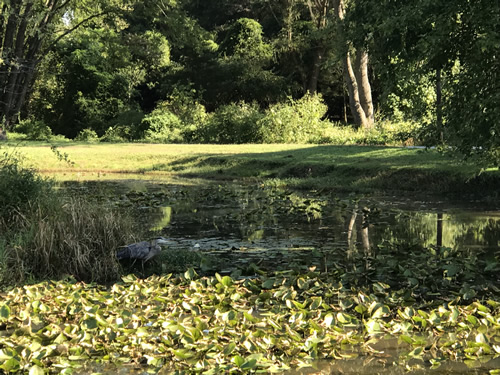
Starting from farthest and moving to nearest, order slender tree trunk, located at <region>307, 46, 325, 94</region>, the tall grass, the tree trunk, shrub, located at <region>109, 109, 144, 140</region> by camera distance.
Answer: slender tree trunk, located at <region>307, 46, 325, 94</region> → shrub, located at <region>109, 109, 144, 140</region> → the tree trunk → the tall grass

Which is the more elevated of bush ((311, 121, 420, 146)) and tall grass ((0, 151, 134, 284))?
bush ((311, 121, 420, 146))

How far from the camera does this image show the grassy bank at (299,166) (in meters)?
15.3

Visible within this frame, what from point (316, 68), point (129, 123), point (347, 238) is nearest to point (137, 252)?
point (347, 238)

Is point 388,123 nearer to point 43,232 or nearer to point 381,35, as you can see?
point 381,35

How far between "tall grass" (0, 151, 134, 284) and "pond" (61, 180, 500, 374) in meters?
0.96

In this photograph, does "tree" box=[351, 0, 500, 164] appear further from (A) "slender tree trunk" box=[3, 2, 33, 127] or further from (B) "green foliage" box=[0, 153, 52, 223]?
(A) "slender tree trunk" box=[3, 2, 33, 127]

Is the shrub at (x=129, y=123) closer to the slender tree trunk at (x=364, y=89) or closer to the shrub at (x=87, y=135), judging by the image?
the shrub at (x=87, y=135)

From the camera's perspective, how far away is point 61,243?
8117 mm

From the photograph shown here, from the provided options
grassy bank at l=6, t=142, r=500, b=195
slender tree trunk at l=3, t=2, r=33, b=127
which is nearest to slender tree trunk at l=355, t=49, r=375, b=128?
grassy bank at l=6, t=142, r=500, b=195

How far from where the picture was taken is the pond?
284 inches

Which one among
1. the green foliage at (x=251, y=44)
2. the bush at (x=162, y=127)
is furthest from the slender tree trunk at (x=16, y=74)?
the green foliage at (x=251, y=44)

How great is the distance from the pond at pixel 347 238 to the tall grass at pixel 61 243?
955 mm

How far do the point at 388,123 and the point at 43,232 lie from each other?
22.6 metres

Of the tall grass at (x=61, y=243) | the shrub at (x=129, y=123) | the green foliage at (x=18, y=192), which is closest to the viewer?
the tall grass at (x=61, y=243)
